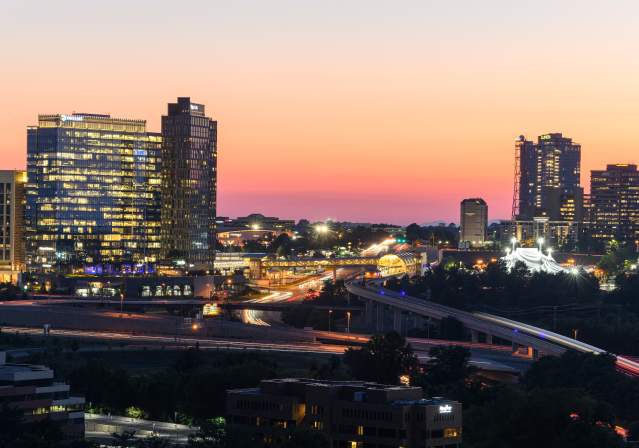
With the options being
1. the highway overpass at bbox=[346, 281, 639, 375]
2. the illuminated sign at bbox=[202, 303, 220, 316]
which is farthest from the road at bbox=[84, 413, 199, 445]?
the illuminated sign at bbox=[202, 303, 220, 316]

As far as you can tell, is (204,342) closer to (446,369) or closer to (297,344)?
(297,344)

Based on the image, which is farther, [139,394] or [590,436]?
[139,394]

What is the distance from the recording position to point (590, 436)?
88875 millimetres

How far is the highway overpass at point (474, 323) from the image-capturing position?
13988 centimetres

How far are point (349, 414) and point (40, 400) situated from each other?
1902cm

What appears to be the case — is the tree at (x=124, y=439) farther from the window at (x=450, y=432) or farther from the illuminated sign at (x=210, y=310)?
the illuminated sign at (x=210, y=310)

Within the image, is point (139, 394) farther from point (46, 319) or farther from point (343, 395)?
point (46, 319)

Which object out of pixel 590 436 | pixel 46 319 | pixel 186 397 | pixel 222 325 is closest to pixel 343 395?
pixel 590 436

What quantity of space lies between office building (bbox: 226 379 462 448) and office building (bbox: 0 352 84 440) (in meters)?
9.36

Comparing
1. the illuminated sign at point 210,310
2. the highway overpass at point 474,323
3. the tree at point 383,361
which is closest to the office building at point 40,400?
the tree at point 383,361

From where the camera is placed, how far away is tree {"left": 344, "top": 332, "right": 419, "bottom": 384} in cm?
12012

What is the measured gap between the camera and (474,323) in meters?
159

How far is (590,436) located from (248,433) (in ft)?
66.4

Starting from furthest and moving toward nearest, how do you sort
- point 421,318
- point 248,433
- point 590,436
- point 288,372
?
point 421,318
point 288,372
point 590,436
point 248,433
